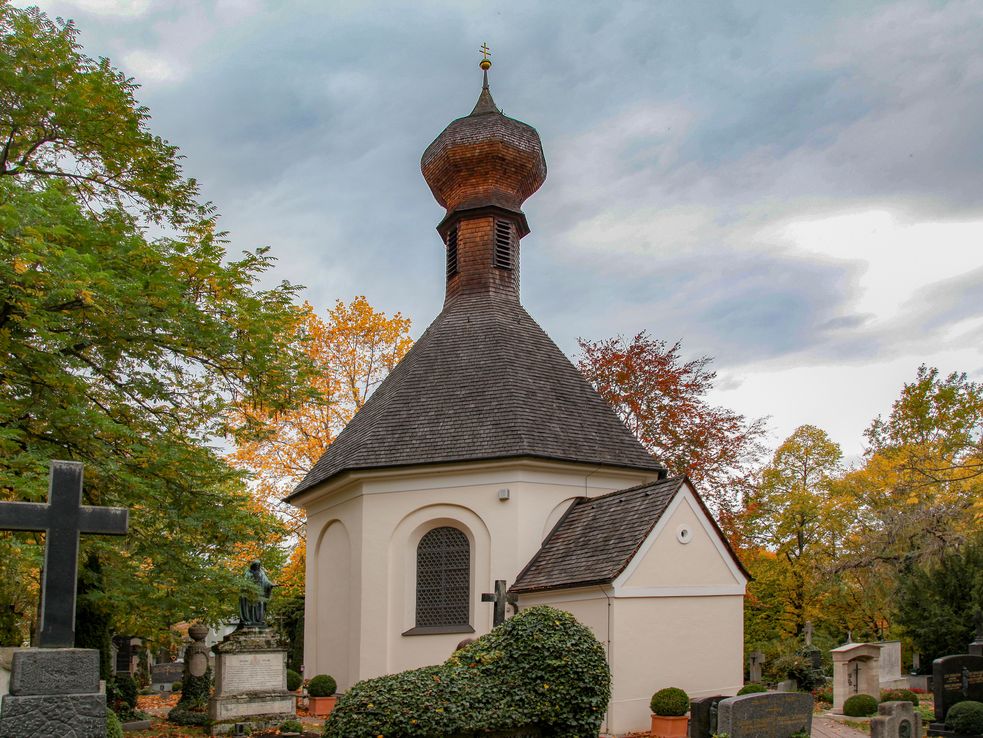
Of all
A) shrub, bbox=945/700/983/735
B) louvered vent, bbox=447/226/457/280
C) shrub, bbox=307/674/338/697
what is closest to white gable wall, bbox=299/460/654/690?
shrub, bbox=307/674/338/697

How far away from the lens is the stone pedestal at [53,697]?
237 inches

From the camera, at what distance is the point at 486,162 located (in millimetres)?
23875

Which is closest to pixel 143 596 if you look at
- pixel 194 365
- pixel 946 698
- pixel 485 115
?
pixel 194 365

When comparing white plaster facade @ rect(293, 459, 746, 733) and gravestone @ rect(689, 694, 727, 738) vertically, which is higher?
white plaster facade @ rect(293, 459, 746, 733)

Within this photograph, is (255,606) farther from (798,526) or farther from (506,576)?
(798,526)

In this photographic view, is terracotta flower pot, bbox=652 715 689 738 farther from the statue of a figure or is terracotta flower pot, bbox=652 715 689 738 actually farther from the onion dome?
the onion dome

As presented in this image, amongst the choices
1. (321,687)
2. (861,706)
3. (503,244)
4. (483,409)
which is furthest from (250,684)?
(503,244)

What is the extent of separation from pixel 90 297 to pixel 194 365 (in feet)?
10.4

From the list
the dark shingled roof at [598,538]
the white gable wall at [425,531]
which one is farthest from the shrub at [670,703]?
the white gable wall at [425,531]

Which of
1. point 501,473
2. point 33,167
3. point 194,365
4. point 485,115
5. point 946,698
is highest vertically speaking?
point 485,115

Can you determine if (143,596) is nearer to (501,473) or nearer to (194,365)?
(194,365)

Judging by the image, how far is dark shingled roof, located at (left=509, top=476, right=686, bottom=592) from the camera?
15383 millimetres

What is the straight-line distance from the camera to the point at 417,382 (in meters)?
20.3

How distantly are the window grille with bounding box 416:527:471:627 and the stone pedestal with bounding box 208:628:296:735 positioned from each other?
2.90 meters
